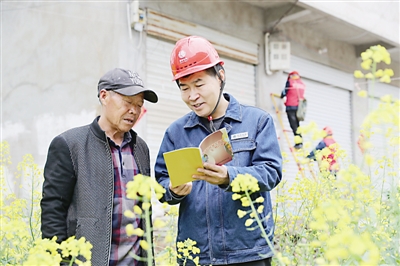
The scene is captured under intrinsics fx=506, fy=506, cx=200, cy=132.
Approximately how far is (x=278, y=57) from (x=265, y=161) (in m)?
6.65

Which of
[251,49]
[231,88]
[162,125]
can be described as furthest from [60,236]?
[251,49]

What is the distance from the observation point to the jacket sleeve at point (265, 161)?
1.87 meters

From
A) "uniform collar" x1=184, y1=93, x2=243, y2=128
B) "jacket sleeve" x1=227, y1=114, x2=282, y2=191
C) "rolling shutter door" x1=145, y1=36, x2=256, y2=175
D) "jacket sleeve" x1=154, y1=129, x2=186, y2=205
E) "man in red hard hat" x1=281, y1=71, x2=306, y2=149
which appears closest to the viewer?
"jacket sleeve" x1=227, y1=114, x2=282, y2=191

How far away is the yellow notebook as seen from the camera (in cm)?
173

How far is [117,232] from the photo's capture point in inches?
83.2

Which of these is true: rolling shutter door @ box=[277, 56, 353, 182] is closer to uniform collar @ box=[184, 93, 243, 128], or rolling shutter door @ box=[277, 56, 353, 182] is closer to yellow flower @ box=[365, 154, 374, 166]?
uniform collar @ box=[184, 93, 243, 128]

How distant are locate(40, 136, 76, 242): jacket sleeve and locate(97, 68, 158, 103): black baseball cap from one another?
0.31m

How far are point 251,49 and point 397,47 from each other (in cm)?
383

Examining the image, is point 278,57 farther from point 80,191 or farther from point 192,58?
point 80,191

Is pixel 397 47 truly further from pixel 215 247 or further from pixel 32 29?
pixel 215 247

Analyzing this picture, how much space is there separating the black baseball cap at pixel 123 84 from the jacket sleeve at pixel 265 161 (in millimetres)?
544

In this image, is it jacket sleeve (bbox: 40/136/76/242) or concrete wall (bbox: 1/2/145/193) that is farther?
concrete wall (bbox: 1/2/145/193)

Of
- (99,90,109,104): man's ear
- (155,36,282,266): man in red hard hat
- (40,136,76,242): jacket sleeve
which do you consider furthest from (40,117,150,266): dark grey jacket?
(155,36,282,266): man in red hard hat

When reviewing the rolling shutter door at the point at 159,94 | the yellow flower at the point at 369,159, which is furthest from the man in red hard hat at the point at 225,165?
the rolling shutter door at the point at 159,94
